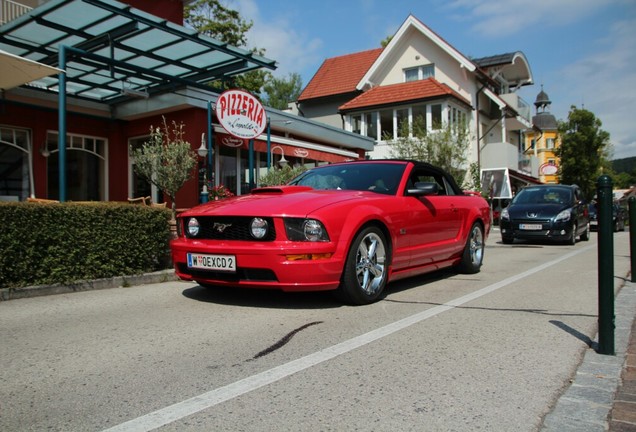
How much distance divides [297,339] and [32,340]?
1982 mm

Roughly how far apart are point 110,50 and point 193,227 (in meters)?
7.36

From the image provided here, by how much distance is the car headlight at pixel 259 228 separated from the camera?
4.66m

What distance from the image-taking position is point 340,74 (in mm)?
35219

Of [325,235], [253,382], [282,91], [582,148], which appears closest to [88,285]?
[325,235]

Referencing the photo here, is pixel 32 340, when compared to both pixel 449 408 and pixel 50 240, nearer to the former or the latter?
pixel 50 240

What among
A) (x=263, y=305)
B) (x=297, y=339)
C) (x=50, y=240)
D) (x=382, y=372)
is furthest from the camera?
(x=50, y=240)

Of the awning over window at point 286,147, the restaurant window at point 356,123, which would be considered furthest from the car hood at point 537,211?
the restaurant window at point 356,123

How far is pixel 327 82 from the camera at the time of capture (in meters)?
35.1

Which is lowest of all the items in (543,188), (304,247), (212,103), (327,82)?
(304,247)

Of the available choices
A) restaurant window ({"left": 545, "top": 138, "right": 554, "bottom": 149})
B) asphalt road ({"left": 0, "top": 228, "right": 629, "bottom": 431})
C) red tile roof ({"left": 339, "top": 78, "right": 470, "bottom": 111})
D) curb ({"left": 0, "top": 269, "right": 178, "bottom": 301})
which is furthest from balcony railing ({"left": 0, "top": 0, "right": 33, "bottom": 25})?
restaurant window ({"left": 545, "top": 138, "right": 554, "bottom": 149})

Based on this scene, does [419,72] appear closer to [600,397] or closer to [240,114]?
[240,114]

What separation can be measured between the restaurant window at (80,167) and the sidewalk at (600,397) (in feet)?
42.9

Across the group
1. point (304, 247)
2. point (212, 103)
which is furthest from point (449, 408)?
point (212, 103)

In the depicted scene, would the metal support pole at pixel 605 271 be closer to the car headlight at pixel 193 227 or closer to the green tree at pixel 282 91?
the car headlight at pixel 193 227
